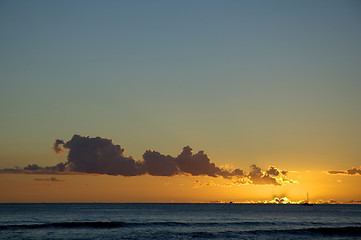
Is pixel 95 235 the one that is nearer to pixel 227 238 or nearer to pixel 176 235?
pixel 176 235

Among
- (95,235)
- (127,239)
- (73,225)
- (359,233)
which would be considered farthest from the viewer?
(73,225)

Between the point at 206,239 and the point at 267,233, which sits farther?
the point at 267,233

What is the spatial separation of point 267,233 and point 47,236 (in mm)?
37329

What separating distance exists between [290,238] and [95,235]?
31796mm

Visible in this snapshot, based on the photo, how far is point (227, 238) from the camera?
66.0m

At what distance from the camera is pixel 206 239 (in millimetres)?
64688

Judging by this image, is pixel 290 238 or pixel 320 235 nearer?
pixel 290 238

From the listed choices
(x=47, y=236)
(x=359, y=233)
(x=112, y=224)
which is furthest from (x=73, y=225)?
(x=359, y=233)

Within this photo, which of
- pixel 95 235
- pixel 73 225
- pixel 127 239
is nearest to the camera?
pixel 127 239

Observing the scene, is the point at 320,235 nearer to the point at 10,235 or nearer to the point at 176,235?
the point at 176,235

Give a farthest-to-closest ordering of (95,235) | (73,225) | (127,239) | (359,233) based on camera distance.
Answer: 1. (73,225)
2. (359,233)
3. (95,235)
4. (127,239)

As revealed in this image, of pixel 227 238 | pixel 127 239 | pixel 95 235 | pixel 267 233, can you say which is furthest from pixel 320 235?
pixel 95 235

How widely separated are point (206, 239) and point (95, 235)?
61.9 feet

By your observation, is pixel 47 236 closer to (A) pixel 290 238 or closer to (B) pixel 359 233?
(A) pixel 290 238
